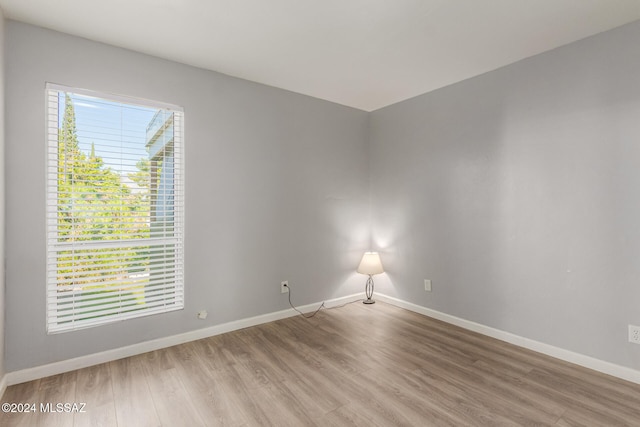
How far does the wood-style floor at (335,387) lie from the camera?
1823 mm

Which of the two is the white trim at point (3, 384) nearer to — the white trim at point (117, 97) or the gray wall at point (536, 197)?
the white trim at point (117, 97)

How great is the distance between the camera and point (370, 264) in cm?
388

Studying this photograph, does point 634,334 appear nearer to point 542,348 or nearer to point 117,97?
point 542,348

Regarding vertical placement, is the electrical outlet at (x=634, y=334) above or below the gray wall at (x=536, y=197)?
below

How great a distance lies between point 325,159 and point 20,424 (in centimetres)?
327

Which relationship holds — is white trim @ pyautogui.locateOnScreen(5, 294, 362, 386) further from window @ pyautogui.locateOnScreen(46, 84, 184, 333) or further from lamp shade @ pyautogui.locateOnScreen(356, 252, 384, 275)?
lamp shade @ pyautogui.locateOnScreen(356, 252, 384, 275)

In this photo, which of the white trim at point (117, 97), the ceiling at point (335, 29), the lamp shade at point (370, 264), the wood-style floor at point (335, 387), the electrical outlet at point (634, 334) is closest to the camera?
the wood-style floor at point (335, 387)

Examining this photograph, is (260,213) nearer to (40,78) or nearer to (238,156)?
(238,156)

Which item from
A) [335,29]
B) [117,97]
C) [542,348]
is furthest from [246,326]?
[335,29]

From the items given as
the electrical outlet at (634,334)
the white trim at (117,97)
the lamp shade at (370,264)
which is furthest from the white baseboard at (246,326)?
the white trim at (117,97)

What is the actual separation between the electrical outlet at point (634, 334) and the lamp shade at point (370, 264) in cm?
222

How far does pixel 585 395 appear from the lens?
203 centimetres

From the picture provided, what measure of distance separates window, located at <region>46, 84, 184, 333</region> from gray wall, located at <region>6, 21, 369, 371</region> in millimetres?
80

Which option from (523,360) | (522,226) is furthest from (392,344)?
(522,226)
